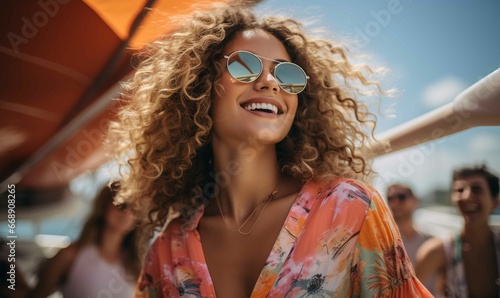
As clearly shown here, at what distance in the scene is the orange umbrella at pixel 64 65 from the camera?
3.29m

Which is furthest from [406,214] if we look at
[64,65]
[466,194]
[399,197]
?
[64,65]

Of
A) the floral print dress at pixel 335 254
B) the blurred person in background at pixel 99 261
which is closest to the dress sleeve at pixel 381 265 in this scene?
the floral print dress at pixel 335 254

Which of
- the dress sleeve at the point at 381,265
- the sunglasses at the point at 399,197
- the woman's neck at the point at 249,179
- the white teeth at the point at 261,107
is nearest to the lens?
the dress sleeve at the point at 381,265

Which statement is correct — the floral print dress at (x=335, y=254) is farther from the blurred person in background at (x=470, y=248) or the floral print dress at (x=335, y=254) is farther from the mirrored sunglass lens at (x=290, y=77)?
the blurred person in background at (x=470, y=248)

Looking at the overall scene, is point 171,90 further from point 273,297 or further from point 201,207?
point 273,297

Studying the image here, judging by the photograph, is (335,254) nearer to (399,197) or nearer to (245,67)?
(245,67)

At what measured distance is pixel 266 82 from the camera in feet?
5.12

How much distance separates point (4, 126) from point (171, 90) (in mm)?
3822

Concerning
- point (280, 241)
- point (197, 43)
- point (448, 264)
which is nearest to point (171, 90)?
point (197, 43)

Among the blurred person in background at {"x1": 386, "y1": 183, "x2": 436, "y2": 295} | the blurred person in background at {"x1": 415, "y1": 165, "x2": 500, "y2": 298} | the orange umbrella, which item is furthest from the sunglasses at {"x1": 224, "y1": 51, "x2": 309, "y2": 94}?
the blurred person in background at {"x1": 386, "y1": 183, "x2": 436, "y2": 295}

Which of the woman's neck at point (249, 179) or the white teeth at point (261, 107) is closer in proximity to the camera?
the white teeth at point (261, 107)

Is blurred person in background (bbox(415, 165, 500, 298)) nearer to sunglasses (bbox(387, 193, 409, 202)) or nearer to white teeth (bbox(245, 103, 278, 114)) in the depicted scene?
sunglasses (bbox(387, 193, 409, 202))

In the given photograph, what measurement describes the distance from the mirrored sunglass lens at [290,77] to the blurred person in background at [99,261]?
5.24ft

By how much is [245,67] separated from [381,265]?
2.71ft
